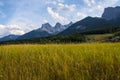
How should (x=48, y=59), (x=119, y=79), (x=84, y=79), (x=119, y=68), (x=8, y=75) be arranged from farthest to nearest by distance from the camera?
1. (x=48, y=59)
2. (x=8, y=75)
3. (x=119, y=68)
4. (x=84, y=79)
5. (x=119, y=79)

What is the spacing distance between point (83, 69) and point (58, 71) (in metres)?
0.61

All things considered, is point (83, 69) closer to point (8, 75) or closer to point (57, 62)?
point (57, 62)

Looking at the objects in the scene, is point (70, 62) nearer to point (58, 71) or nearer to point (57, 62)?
point (57, 62)

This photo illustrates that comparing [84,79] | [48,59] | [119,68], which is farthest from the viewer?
[48,59]

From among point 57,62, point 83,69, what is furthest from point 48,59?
point 83,69

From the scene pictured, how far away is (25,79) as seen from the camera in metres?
4.84

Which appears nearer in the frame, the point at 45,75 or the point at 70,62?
the point at 45,75

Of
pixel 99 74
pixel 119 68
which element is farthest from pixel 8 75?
pixel 119 68

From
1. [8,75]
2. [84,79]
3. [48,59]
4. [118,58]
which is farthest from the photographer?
[48,59]

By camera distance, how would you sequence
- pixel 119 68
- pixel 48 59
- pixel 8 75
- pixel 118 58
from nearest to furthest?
1. pixel 119 68
2. pixel 8 75
3. pixel 118 58
4. pixel 48 59

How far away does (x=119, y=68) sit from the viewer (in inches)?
195

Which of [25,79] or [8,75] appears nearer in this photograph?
[25,79]

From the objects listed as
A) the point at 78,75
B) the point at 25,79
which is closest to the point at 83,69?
the point at 78,75

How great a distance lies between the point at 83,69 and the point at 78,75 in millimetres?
501
